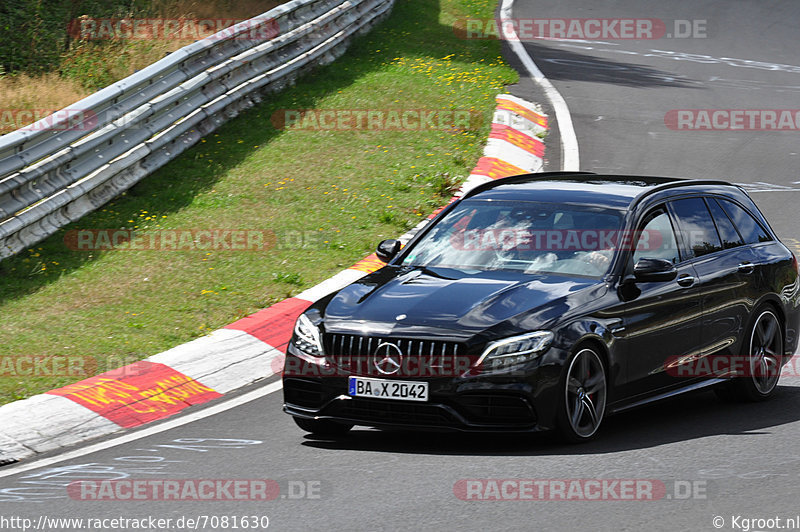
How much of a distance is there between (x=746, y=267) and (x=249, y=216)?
20.6ft

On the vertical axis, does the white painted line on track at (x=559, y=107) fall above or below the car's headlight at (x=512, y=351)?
below

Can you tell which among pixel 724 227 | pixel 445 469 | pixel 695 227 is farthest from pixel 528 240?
pixel 445 469

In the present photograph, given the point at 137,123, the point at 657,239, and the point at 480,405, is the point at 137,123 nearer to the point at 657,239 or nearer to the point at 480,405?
the point at 657,239

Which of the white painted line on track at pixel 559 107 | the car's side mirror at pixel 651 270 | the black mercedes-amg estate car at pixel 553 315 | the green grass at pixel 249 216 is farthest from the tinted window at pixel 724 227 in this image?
the white painted line on track at pixel 559 107

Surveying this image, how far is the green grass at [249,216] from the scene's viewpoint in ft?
33.7

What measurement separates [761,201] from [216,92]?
737 centimetres

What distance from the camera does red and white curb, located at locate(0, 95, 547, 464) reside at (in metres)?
7.98

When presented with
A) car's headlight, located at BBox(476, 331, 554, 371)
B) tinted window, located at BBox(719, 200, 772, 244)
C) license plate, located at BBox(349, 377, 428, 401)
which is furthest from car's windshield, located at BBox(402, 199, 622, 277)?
tinted window, located at BBox(719, 200, 772, 244)

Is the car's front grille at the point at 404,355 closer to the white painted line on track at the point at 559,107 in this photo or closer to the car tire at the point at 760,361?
the car tire at the point at 760,361

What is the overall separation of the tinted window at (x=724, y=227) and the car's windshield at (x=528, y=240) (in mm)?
1241

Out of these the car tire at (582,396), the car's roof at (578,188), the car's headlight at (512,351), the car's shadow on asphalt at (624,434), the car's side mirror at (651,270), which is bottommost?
the car's shadow on asphalt at (624,434)

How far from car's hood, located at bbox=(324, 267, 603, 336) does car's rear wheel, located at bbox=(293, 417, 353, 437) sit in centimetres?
65

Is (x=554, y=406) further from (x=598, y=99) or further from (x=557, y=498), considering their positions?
(x=598, y=99)

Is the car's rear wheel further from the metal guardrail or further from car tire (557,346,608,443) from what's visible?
the metal guardrail
